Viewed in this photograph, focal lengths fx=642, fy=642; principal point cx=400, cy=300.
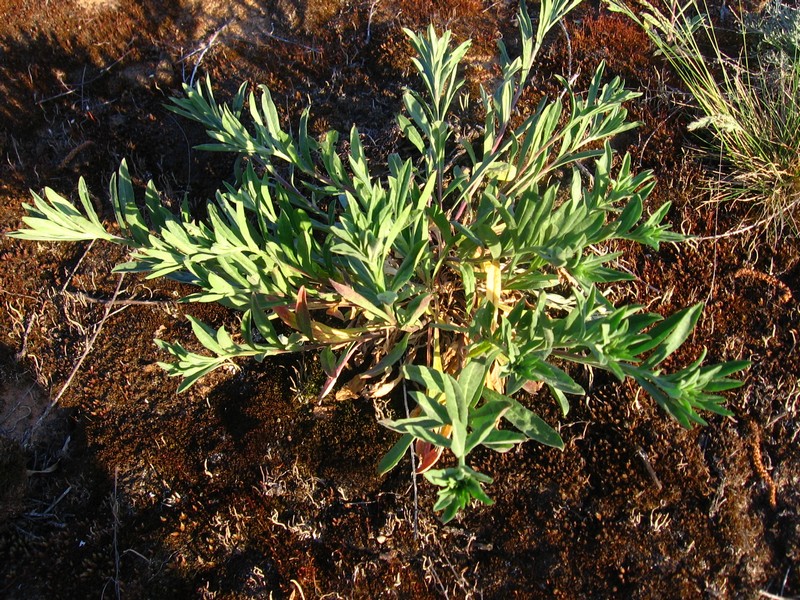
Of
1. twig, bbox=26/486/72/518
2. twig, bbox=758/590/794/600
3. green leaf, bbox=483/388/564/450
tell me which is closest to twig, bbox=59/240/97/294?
twig, bbox=26/486/72/518

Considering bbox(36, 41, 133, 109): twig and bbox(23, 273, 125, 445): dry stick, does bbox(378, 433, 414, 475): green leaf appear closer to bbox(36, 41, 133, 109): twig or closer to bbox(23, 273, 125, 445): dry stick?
bbox(23, 273, 125, 445): dry stick

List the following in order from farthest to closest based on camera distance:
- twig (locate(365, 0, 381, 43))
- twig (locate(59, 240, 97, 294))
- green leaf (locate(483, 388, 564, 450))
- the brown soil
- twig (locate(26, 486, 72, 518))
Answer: twig (locate(365, 0, 381, 43)), twig (locate(59, 240, 97, 294)), twig (locate(26, 486, 72, 518)), the brown soil, green leaf (locate(483, 388, 564, 450))

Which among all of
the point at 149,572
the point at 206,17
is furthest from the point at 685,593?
the point at 206,17

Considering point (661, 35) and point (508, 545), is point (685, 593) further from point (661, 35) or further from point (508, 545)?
point (661, 35)

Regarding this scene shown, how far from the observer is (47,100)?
349 cm

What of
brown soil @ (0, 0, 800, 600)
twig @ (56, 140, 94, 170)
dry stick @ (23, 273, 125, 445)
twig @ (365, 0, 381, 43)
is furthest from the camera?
twig @ (365, 0, 381, 43)

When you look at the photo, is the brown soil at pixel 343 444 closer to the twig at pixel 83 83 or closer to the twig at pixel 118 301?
the twig at pixel 118 301

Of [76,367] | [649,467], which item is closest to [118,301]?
[76,367]

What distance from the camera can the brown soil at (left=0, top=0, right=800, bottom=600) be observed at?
2.33 metres

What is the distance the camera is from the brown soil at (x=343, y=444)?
2.33m

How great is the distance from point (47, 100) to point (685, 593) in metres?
3.80

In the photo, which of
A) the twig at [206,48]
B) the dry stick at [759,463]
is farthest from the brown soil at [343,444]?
the twig at [206,48]

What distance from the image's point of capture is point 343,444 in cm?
258

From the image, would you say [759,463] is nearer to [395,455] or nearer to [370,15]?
[395,455]
